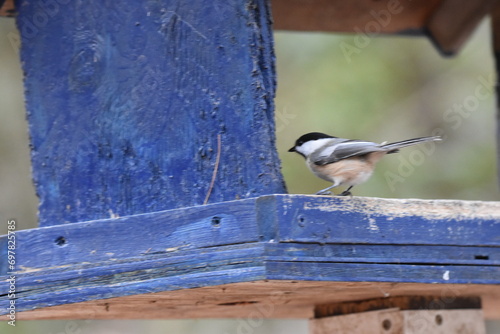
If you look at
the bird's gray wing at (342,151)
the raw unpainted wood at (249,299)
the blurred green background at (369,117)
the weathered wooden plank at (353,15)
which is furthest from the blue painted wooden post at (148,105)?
the blurred green background at (369,117)

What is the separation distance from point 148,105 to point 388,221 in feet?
2.76

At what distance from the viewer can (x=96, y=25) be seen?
265 cm

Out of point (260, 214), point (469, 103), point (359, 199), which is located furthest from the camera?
point (469, 103)

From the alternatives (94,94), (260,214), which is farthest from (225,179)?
(94,94)

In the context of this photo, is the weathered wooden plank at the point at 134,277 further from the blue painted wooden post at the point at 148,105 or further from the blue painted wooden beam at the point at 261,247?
the blue painted wooden post at the point at 148,105

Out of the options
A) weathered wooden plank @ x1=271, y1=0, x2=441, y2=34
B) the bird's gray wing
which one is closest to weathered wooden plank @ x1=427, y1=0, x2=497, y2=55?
weathered wooden plank @ x1=271, y1=0, x2=441, y2=34

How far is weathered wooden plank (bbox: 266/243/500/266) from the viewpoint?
2.05 metres

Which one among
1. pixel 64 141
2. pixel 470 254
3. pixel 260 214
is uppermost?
pixel 64 141

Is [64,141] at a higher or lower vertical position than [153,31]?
lower

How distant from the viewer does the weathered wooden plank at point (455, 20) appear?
159 inches

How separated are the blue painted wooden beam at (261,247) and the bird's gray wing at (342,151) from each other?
1.61 feet

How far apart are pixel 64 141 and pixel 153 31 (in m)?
0.46

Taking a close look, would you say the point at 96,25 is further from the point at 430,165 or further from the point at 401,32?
the point at 430,165

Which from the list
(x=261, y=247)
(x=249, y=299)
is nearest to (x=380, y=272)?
(x=261, y=247)
